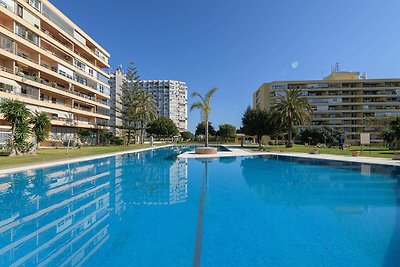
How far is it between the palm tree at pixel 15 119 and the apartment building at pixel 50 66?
7099 mm

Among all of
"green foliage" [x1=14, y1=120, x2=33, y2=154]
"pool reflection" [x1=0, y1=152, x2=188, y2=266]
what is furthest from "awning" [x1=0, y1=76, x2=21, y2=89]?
"pool reflection" [x1=0, y1=152, x2=188, y2=266]

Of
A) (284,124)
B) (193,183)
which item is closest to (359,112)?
(284,124)

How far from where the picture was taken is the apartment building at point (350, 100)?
232ft

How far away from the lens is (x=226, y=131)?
77.1m

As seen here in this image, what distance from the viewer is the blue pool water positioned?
4410mm

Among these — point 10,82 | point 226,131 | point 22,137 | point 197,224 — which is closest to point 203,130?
point 226,131

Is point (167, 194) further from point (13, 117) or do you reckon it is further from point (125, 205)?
point (13, 117)

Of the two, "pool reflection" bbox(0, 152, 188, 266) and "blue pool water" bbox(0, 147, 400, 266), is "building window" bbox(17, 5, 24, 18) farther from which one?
"blue pool water" bbox(0, 147, 400, 266)

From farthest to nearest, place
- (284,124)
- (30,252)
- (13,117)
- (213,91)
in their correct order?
(284,124) → (213,91) → (13,117) → (30,252)

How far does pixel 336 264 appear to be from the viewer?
4.15 meters

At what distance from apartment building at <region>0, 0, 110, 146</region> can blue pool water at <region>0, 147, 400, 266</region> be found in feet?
85.1

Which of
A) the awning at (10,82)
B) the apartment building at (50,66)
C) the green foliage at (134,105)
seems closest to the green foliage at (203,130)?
the green foliage at (134,105)

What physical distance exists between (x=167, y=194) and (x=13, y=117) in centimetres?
2081

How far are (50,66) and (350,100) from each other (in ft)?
265
